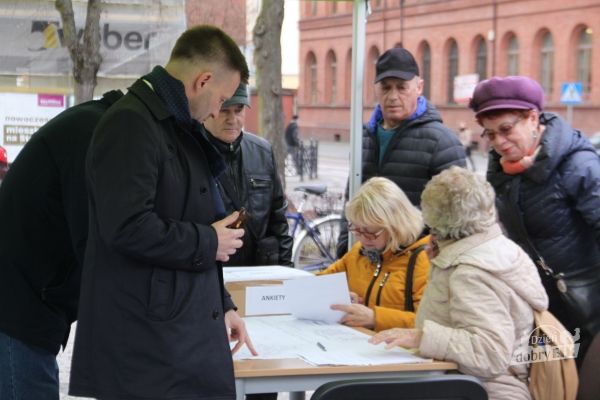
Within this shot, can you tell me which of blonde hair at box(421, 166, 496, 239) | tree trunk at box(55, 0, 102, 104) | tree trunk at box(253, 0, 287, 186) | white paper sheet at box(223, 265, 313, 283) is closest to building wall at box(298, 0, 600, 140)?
tree trunk at box(253, 0, 287, 186)

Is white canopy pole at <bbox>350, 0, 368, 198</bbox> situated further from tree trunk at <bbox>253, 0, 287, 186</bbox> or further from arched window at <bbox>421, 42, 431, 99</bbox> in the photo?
arched window at <bbox>421, 42, 431, 99</bbox>

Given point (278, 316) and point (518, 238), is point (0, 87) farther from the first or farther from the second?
point (518, 238)

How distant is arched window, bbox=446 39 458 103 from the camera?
42.9 meters

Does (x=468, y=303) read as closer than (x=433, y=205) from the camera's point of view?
Yes

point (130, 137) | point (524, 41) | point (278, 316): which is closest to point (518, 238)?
point (278, 316)

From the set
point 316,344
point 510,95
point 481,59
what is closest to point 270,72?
point 510,95

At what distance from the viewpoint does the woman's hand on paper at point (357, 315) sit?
10.8ft

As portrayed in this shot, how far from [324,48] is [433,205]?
151 feet

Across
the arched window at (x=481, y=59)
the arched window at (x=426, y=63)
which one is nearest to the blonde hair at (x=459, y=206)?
the arched window at (x=481, y=59)

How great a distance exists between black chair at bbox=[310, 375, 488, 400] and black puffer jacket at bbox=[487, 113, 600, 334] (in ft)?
3.51

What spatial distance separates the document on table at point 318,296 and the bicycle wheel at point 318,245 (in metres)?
5.79

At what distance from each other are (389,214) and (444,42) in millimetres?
40325

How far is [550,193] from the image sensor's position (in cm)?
341

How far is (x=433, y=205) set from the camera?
3000 millimetres
